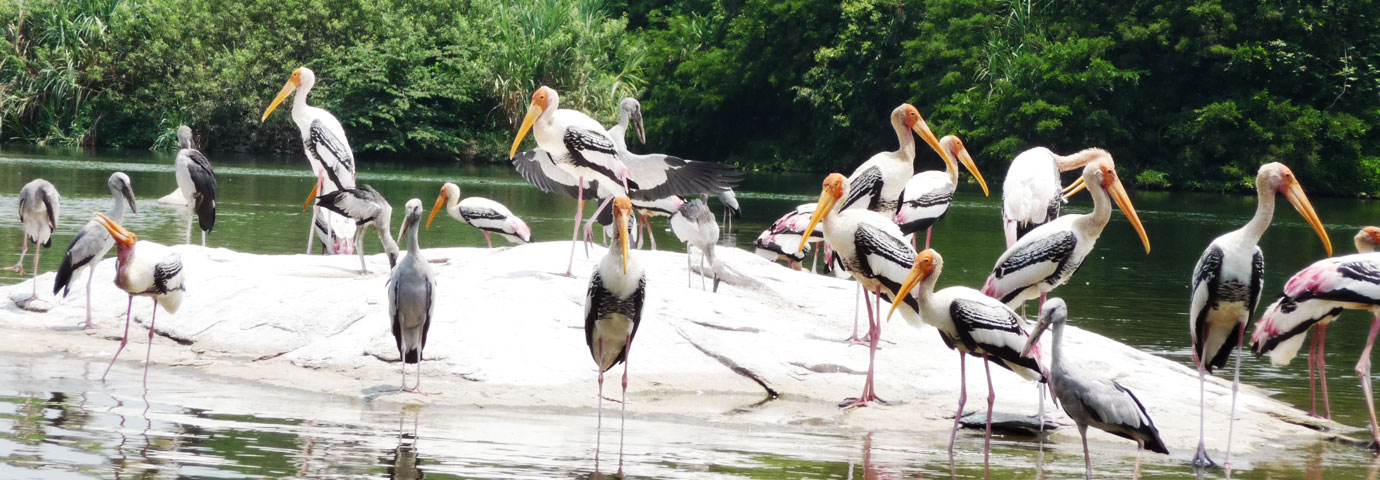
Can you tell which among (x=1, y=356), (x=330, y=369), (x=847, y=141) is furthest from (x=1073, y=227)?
(x=847, y=141)

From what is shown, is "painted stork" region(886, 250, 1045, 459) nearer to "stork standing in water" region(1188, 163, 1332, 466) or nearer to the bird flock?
the bird flock

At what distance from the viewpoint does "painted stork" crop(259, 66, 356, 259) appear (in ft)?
41.4

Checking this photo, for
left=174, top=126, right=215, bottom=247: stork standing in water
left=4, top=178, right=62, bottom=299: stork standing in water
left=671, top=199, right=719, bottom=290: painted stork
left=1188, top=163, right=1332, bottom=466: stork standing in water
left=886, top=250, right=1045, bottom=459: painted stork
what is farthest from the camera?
left=174, top=126, right=215, bottom=247: stork standing in water

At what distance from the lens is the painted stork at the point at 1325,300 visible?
27.2 feet

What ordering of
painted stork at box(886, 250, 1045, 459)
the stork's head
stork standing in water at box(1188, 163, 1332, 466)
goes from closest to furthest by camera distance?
Answer: 1. painted stork at box(886, 250, 1045, 459)
2. stork standing in water at box(1188, 163, 1332, 466)
3. the stork's head

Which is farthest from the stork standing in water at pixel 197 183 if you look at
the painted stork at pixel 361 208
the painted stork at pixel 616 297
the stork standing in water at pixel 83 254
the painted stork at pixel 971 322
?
the painted stork at pixel 971 322

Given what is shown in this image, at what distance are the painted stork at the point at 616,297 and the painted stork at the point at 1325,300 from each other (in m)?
4.04

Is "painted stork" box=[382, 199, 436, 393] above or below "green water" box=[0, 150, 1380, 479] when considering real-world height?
above

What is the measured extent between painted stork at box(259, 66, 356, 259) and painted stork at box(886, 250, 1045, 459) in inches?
244

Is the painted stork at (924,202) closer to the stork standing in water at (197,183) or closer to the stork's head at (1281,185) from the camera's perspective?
the stork's head at (1281,185)

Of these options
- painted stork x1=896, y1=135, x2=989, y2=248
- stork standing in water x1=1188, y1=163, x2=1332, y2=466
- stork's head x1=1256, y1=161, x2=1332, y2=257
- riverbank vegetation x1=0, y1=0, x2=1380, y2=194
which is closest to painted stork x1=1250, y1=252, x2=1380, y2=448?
stork's head x1=1256, y1=161, x2=1332, y2=257

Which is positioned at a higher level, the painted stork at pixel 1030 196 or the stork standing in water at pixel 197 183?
the painted stork at pixel 1030 196

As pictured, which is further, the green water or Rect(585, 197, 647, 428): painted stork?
Rect(585, 197, 647, 428): painted stork

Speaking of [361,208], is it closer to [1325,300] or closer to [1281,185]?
[1281,185]
